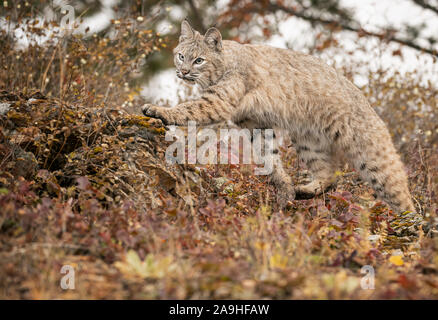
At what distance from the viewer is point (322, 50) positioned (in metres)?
8.97

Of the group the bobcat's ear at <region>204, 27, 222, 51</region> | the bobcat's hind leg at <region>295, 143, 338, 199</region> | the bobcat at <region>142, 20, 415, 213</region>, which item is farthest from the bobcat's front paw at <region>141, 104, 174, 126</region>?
the bobcat's hind leg at <region>295, 143, 338, 199</region>

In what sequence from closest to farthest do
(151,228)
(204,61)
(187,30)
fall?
1. (151,228)
2. (204,61)
3. (187,30)

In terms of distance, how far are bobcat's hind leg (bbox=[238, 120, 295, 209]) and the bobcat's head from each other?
70cm

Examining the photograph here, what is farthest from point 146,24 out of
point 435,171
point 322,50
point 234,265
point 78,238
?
point 234,265

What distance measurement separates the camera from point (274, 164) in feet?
17.7

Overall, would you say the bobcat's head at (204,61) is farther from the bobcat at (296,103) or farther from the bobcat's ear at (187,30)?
the bobcat's ear at (187,30)

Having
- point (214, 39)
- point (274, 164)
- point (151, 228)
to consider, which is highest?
point (214, 39)

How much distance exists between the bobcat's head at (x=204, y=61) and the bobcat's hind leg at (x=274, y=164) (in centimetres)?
70

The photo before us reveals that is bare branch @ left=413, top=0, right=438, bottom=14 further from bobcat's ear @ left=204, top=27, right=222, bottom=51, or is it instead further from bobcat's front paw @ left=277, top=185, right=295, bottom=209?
bobcat's front paw @ left=277, top=185, right=295, bottom=209

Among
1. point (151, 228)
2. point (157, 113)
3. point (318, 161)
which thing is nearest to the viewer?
point (151, 228)

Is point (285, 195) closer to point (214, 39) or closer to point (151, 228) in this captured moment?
point (214, 39)

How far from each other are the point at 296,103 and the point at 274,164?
0.81 meters

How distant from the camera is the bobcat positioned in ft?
16.7

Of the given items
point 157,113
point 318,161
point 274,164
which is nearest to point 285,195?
point 274,164
